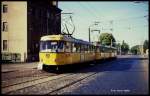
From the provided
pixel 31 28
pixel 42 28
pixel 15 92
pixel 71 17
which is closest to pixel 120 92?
pixel 15 92

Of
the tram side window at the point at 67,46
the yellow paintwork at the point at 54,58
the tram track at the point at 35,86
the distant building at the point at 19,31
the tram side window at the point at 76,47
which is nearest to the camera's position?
the tram track at the point at 35,86

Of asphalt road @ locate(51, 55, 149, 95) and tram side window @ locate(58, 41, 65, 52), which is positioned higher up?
tram side window @ locate(58, 41, 65, 52)

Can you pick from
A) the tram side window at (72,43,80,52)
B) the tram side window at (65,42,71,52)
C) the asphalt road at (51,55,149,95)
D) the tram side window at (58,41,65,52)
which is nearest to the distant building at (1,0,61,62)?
the tram side window at (72,43,80,52)

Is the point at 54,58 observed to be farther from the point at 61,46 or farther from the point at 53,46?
the point at 61,46

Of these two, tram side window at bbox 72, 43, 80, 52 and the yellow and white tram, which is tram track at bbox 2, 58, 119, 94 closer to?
the yellow and white tram

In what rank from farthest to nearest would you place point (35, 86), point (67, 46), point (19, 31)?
point (19, 31), point (67, 46), point (35, 86)

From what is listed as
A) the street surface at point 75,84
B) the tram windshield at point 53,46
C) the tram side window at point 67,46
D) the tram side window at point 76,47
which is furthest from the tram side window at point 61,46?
the tram side window at point 76,47

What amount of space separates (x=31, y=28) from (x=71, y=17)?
15311mm

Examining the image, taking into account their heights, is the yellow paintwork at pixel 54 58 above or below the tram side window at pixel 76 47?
below

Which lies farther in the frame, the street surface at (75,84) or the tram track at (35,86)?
the street surface at (75,84)

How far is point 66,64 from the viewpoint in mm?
28469

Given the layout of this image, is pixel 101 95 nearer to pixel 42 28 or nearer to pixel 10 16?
pixel 10 16

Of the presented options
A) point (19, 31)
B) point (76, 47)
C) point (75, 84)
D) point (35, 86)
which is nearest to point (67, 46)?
point (76, 47)

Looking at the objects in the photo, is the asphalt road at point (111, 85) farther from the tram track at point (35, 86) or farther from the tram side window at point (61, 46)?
the tram side window at point (61, 46)
